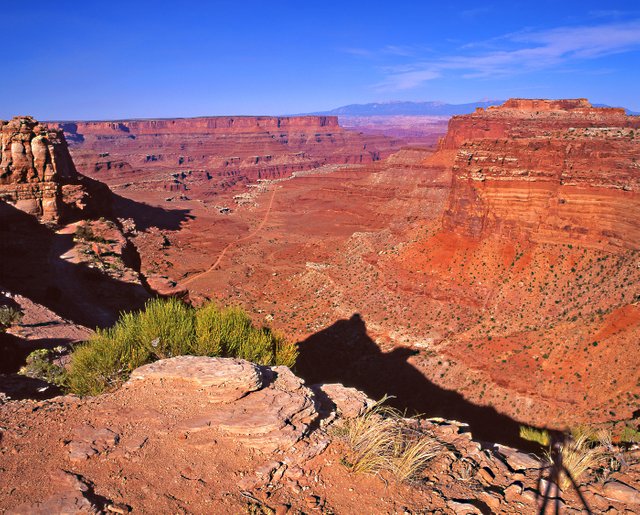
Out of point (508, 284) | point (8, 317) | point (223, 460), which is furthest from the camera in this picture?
point (508, 284)

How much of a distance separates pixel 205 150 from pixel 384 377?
158630 millimetres

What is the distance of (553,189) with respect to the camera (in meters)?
25.7

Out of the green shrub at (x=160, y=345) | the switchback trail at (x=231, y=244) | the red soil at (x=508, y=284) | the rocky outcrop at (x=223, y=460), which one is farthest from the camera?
the switchback trail at (x=231, y=244)

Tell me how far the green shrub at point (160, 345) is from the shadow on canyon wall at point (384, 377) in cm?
962

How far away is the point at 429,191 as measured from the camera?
64.1m

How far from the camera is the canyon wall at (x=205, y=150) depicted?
Answer: 118m

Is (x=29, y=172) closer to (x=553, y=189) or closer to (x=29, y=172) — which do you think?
(x=29, y=172)

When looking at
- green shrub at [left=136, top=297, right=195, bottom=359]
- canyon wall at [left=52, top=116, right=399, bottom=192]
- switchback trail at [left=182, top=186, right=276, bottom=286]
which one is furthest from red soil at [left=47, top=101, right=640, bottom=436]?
canyon wall at [left=52, top=116, right=399, bottom=192]

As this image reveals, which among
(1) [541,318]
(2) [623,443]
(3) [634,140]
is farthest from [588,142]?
(2) [623,443]

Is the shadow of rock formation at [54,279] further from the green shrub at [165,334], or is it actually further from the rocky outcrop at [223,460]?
the rocky outcrop at [223,460]

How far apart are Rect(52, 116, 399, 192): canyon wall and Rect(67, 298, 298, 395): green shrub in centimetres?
10509

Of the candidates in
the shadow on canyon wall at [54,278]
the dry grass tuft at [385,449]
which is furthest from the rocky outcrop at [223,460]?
the shadow on canyon wall at [54,278]

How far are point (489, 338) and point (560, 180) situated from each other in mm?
11065

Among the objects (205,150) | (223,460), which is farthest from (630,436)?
(205,150)
